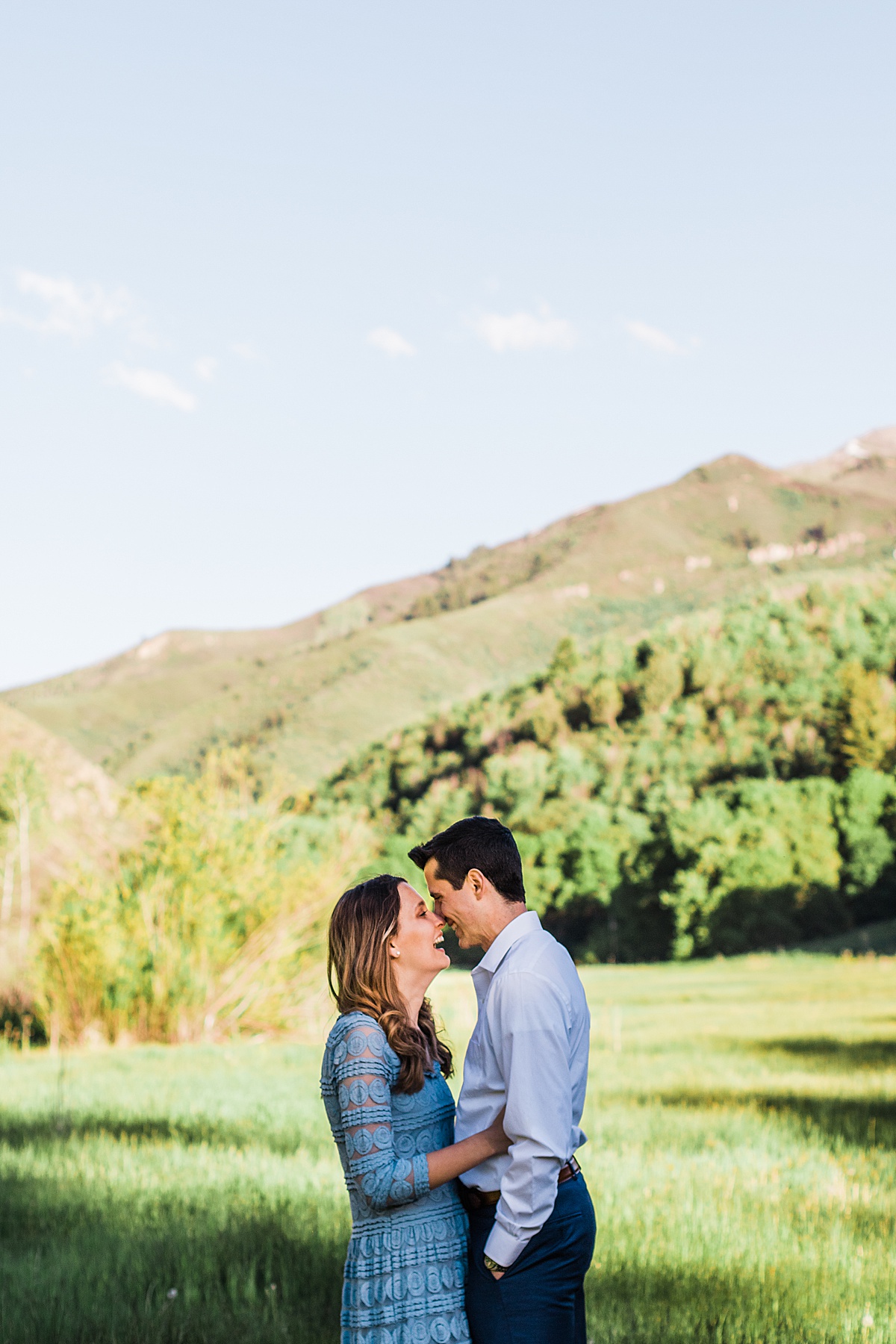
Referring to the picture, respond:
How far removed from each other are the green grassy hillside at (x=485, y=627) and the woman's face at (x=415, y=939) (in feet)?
164

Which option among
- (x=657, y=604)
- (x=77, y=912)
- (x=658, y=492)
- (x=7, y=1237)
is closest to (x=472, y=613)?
(x=657, y=604)

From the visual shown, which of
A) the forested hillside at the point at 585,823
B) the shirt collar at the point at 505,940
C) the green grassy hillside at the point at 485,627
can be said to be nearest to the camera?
the shirt collar at the point at 505,940

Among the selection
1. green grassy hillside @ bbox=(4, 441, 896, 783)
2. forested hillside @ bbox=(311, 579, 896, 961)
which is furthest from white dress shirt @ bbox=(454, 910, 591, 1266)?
green grassy hillside @ bbox=(4, 441, 896, 783)

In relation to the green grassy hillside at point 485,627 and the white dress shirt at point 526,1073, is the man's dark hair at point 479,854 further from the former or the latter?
the green grassy hillside at point 485,627

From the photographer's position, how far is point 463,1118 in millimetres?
2428

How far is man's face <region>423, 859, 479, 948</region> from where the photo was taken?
2.44 meters

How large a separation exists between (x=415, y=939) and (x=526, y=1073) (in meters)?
0.37

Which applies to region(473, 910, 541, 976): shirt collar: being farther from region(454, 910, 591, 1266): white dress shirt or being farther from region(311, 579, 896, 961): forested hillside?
region(311, 579, 896, 961): forested hillside

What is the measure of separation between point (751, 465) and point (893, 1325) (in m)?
133

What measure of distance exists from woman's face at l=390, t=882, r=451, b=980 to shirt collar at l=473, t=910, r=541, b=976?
0.09 metres

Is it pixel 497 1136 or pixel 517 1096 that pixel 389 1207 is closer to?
pixel 497 1136

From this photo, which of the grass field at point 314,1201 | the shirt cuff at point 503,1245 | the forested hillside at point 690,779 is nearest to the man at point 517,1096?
the shirt cuff at point 503,1245

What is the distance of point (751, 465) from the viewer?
131125 mm

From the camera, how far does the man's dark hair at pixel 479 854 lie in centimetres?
243
